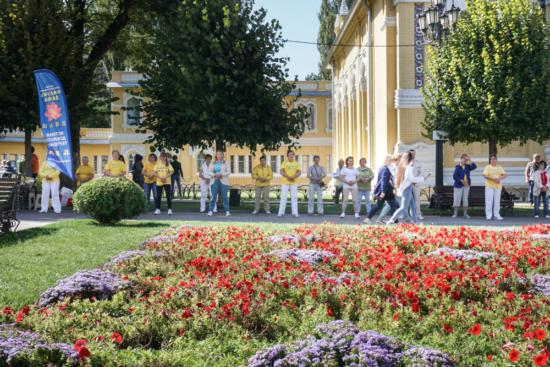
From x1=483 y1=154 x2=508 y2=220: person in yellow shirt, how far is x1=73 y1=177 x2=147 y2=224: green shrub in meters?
10.7

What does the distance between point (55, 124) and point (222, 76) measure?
6.12 m

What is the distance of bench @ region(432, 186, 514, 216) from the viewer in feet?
55.1

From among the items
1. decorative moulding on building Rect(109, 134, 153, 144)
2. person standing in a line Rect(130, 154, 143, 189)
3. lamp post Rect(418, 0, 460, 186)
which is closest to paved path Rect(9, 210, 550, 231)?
person standing in a line Rect(130, 154, 143, 189)

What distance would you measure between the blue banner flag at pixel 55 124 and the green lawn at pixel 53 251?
160 cm

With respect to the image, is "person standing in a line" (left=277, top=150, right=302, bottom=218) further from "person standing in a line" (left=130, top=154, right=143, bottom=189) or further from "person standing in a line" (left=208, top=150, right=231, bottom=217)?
"person standing in a line" (left=130, top=154, right=143, bottom=189)

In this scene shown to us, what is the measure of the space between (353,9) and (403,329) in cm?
2774

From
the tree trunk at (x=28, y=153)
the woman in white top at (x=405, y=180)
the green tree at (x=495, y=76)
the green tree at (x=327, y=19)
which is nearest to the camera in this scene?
the woman in white top at (x=405, y=180)

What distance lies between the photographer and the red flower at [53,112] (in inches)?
484

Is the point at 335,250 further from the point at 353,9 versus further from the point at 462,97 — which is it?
the point at 353,9

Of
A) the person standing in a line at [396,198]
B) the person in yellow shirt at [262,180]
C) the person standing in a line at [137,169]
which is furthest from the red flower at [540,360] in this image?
the person standing in a line at [137,169]

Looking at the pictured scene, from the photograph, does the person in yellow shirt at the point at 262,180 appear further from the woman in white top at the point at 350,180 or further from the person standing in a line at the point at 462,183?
the person standing in a line at the point at 462,183

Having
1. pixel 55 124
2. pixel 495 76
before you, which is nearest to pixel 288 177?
pixel 55 124

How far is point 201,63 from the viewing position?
17547 mm

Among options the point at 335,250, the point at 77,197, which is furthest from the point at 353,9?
the point at 335,250
